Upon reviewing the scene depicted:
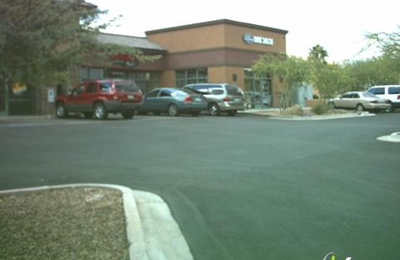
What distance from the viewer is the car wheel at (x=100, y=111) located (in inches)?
934

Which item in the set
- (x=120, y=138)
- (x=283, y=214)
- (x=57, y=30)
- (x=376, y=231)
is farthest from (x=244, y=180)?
(x=120, y=138)

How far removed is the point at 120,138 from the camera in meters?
15.7

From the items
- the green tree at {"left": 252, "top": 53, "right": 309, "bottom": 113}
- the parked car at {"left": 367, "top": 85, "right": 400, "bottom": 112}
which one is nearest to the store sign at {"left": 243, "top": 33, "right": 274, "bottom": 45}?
the green tree at {"left": 252, "top": 53, "right": 309, "bottom": 113}

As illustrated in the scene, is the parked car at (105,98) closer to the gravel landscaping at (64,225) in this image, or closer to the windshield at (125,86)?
the windshield at (125,86)

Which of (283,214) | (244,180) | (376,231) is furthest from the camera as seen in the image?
(244,180)

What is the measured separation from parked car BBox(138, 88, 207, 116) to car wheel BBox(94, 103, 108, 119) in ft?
14.9

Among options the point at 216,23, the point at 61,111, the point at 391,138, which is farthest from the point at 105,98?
the point at 216,23

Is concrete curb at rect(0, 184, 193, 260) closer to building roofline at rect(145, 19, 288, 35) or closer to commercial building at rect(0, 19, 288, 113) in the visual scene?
commercial building at rect(0, 19, 288, 113)

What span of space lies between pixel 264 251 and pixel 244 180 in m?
3.68

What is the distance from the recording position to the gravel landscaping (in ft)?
17.3

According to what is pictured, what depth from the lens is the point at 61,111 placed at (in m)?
26.0

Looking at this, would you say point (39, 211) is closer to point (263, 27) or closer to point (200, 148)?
point (200, 148)

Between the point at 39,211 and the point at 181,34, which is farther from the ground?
the point at 181,34

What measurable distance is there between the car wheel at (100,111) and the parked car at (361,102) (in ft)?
63.1
